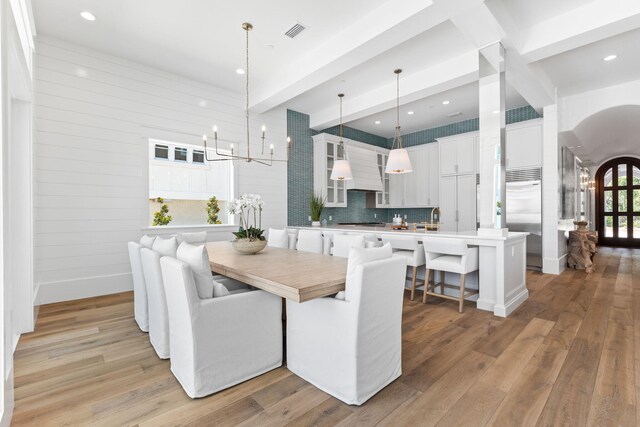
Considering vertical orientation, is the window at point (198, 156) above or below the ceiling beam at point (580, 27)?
below

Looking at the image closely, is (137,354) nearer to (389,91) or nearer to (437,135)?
(389,91)

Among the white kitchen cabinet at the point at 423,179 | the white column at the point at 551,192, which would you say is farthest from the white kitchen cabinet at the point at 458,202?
the white column at the point at 551,192

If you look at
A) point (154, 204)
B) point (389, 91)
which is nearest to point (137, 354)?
point (154, 204)

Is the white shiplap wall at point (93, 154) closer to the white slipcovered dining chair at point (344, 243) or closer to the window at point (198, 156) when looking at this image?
the window at point (198, 156)

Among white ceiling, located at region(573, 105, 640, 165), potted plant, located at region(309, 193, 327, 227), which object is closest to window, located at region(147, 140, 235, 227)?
potted plant, located at region(309, 193, 327, 227)

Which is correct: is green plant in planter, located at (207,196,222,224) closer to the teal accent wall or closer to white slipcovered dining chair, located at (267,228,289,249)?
the teal accent wall

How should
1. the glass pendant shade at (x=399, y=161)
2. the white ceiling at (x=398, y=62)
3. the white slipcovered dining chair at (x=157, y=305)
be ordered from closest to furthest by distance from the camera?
the white slipcovered dining chair at (x=157, y=305) < the white ceiling at (x=398, y=62) < the glass pendant shade at (x=399, y=161)

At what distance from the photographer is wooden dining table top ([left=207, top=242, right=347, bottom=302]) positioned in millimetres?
1770

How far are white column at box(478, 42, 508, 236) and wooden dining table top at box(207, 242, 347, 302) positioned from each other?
184 cm

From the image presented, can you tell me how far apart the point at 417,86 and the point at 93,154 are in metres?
4.35

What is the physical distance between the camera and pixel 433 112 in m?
5.98

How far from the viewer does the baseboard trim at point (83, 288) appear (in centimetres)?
361

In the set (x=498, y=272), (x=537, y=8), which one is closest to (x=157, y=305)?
(x=498, y=272)

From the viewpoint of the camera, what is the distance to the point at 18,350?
2438 millimetres
